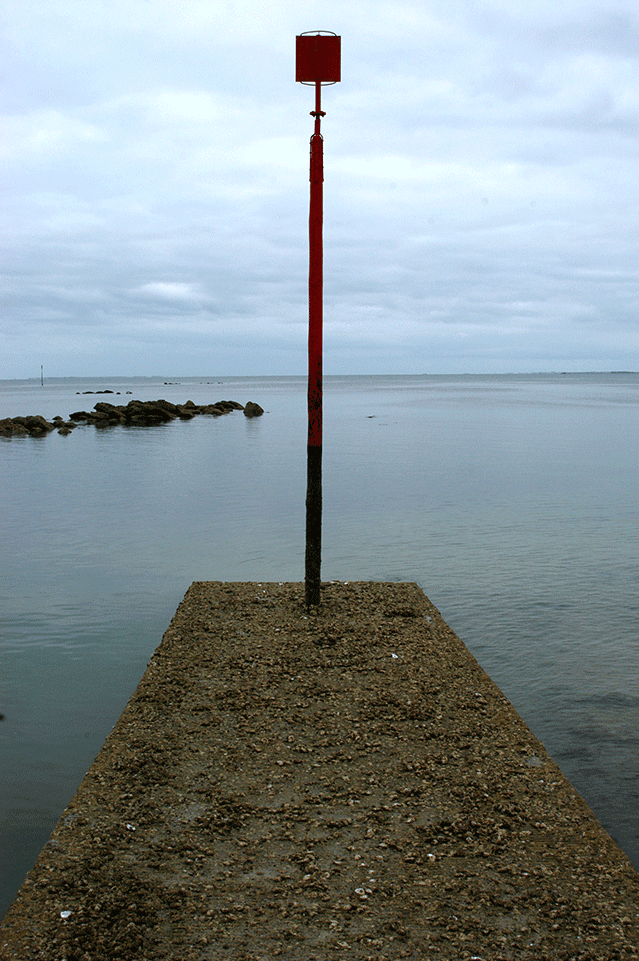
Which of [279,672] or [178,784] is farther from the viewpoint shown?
[279,672]

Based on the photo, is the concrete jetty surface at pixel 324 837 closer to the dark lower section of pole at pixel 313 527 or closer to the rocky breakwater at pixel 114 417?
the dark lower section of pole at pixel 313 527

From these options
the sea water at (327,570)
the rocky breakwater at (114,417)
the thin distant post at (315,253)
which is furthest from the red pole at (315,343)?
the rocky breakwater at (114,417)

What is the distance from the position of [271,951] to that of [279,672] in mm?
4032

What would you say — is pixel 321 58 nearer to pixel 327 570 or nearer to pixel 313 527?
pixel 313 527

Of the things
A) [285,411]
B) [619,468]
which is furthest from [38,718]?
[285,411]

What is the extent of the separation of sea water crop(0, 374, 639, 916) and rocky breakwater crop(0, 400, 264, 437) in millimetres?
18068

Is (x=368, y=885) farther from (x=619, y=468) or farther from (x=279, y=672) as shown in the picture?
(x=619, y=468)

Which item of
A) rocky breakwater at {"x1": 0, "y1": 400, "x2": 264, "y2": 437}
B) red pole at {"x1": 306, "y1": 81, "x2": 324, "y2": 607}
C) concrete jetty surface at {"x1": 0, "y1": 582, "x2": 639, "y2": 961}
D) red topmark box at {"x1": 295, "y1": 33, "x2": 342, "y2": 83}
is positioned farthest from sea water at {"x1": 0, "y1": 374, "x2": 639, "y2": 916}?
rocky breakwater at {"x1": 0, "y1": 400, "x2": 264, "y2": 437}

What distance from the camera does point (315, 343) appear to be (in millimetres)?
10125

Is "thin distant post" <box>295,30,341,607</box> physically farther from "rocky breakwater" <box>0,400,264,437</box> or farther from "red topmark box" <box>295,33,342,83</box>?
"rocky breakwater" <box>0,400,264,437</box>

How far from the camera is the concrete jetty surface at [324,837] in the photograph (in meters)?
4.12

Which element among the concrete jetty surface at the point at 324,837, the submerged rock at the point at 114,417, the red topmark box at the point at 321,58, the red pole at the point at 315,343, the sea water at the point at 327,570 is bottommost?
the sea water at the point at 327,570

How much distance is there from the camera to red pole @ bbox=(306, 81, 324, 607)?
32.6ft

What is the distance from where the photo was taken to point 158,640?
428 inches
